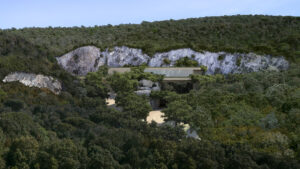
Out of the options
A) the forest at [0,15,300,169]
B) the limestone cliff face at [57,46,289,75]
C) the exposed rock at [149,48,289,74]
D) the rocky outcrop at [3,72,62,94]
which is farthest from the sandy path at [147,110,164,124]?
the limestone cliff face at [57,46,289,75]

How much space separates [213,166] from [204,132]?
19.9 feet

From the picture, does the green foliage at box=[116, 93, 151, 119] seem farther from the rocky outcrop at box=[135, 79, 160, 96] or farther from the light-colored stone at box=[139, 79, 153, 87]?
the light-colored stone at box=[139, 79, 153, 87]

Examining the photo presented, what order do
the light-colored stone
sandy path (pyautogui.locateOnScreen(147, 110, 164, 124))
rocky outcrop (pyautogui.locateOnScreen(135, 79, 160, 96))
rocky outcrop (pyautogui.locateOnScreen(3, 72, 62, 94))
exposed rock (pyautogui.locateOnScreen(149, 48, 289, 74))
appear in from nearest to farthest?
rocky outcrop (pyautogui.locateOnScreen(3, 72, 62, 94))
sandy path (pyautogui.locateOnScreen(147, 110, 164, 124))
rocky outcrop (pyautogui.locateOnScreen(135, 79, 160, 96))
the light-colored stone
exposed rock (pyautogui.locateOnScreen(149, 48, 289, 74))

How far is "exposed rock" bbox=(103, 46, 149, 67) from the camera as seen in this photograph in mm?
57219

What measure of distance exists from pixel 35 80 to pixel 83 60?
25.3 m

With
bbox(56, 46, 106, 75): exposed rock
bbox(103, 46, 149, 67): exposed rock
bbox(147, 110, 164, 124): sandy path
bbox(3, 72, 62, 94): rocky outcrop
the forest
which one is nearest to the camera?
the forest

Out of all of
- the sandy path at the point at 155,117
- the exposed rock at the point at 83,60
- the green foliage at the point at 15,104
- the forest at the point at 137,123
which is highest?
the green foliage at the point at 15,104

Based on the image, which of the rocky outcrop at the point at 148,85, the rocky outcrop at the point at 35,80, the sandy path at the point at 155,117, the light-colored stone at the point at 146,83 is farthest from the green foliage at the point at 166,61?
the rocky outcrop at the point at 35,80

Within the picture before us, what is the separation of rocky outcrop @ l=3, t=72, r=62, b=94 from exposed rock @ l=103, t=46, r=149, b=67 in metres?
24.0

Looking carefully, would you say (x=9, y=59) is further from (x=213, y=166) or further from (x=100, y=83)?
(x=213, y=166)

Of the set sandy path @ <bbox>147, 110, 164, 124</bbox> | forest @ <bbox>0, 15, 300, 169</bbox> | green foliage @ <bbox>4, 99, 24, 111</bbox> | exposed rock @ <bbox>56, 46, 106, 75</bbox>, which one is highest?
green foliage @ <bbox>4, 99, 24, 111</bbox>

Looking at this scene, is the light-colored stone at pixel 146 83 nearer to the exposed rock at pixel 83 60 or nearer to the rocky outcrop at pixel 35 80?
the rocky outcrop at pixel 35 80

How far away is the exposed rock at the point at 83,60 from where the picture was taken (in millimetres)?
57844

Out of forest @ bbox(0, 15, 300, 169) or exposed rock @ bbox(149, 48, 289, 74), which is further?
exposed rock @ bbox(149, 48, 289, 74)
